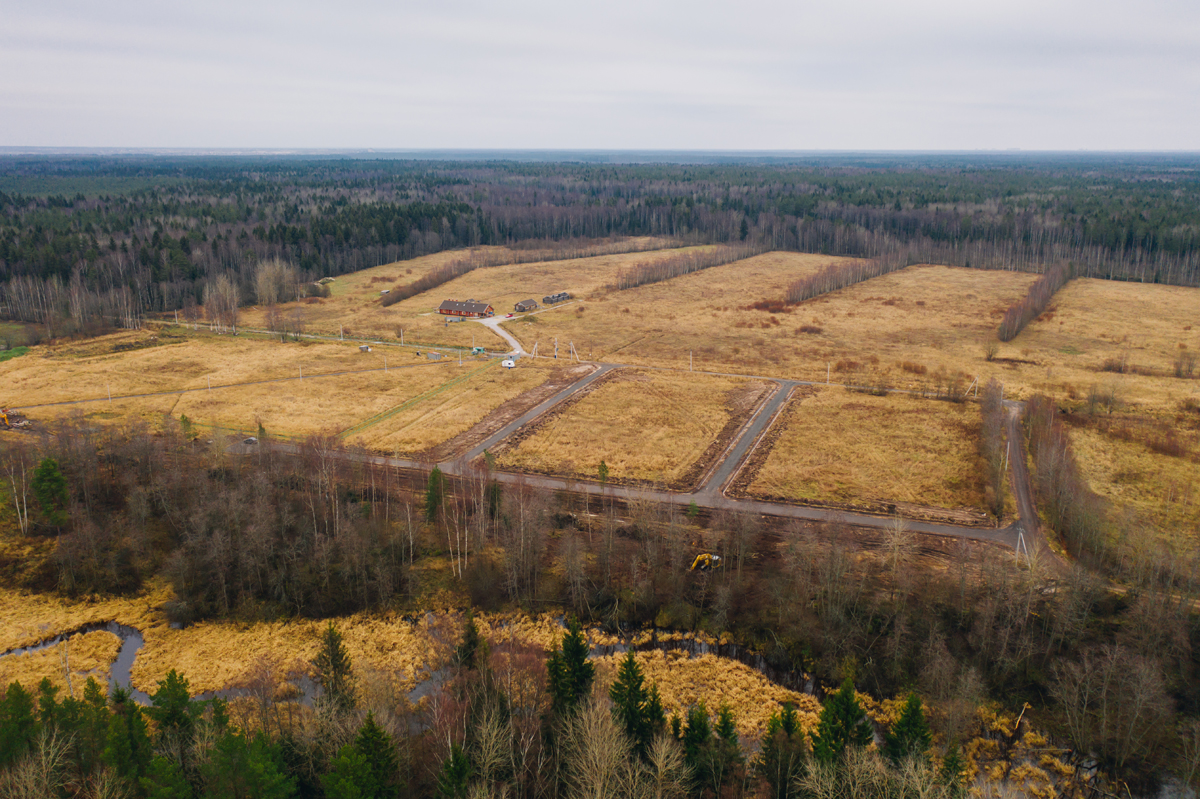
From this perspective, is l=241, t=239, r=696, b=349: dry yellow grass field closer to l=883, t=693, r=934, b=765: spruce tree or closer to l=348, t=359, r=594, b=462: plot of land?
l=348, t=359, r=594, b=462: plot of land

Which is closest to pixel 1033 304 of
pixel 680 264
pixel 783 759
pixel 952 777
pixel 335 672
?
pixel 680 264

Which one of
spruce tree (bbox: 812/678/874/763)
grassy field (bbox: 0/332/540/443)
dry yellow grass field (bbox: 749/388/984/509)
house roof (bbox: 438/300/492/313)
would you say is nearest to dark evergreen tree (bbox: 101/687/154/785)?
spruce tree (bbox: 812/678/874/763)

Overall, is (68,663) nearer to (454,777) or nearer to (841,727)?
(454,777)

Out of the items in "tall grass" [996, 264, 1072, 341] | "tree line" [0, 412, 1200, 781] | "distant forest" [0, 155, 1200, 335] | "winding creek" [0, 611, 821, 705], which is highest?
"distant forest" [0, 155, 1200, 335]

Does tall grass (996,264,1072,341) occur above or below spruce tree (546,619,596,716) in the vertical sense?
above

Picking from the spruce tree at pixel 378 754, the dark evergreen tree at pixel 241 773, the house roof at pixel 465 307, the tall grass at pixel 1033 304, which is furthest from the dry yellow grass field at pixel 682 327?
the dark evergreen tree at pixel 241 773

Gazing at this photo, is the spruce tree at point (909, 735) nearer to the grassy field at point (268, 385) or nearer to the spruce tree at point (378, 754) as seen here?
the spruce tree at point (378, 754)

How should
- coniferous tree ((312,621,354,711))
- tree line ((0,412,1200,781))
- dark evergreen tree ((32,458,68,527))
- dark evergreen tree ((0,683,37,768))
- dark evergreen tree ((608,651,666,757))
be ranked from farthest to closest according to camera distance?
dark evergreen tree ((32,458,68,527)), tree line ((0,412,1200,781)), coniferous tree ((312,621,354,711)), dark evergreen tree ((608,651,666,757)), dark evergreen tree ((0,683,37,768))
